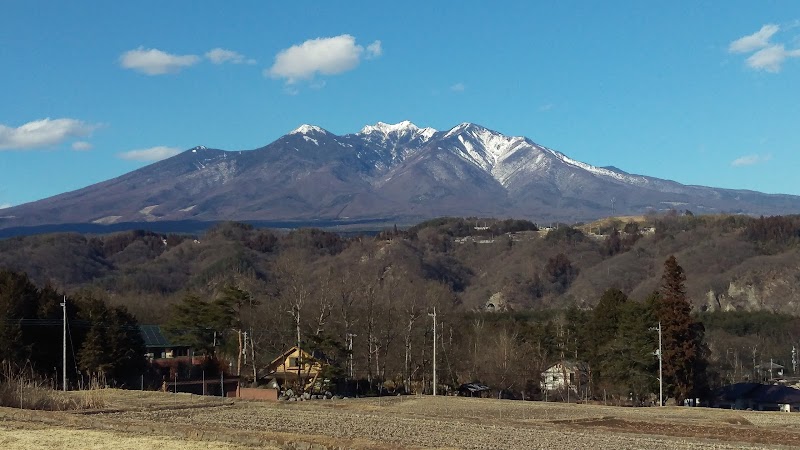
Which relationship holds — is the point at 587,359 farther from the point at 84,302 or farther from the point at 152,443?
the point at 152,443

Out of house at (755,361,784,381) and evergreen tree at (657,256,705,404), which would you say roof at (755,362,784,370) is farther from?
evergreen tree at (657,256,705,404)

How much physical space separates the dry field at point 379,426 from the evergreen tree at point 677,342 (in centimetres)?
857

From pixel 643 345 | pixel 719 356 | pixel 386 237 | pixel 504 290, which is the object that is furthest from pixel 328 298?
pixel 386 237

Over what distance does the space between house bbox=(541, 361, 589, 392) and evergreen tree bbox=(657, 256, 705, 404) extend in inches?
435

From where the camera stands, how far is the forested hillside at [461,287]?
59844 millimetres

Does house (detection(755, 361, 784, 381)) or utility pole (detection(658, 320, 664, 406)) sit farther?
house (detection(755, 361, 784, 381))

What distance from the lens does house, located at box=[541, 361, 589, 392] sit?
62.5 metres

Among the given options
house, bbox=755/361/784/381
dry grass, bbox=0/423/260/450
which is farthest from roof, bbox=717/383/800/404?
dry grass, bbox=0/423/260/450

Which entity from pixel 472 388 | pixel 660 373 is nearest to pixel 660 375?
pixel 660 373

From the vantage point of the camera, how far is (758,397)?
58.3 meters

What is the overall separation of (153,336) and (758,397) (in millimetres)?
35282

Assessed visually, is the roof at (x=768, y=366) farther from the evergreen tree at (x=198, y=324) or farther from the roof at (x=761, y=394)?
the evergreen tree at (x=198, y=324)

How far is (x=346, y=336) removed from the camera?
5869 cm

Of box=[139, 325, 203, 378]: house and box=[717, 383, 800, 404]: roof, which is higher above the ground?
box=[139, 325, 203, 378]: house
